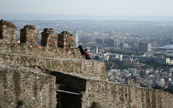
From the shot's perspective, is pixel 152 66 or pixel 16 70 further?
pixel 152 66

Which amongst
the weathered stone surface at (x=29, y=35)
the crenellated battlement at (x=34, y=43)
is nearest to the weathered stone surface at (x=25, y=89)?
the crenellated battlement at (x=34, y=43)

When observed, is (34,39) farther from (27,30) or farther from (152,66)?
(152,66)

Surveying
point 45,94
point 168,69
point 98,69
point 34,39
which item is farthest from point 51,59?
point 168,69

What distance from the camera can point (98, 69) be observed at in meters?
14.7

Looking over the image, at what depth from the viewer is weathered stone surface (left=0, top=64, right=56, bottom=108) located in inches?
324

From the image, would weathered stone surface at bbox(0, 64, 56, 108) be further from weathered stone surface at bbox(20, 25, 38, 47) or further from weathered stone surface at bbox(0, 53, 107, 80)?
weathered stone surface at bbox(20, 25, 38, 47)

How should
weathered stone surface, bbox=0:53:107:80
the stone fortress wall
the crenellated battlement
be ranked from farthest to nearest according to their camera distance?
the crenellated battlement
weathered stone surface, bbox=0:53:107:80
the stone fortress wall

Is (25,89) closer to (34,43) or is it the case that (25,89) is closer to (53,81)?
(53,81)

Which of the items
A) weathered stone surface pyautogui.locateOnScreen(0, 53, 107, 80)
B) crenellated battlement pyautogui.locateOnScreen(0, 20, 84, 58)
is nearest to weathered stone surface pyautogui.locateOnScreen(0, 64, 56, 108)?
weathered stone surface pyautogui.locateOnScreen(0, 53, 107, 80)

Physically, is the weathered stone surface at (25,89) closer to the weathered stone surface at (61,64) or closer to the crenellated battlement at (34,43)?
the weathered stone surface at (61,64)

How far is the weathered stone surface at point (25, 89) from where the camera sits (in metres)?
8.23

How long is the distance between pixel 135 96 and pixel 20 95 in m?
4.71

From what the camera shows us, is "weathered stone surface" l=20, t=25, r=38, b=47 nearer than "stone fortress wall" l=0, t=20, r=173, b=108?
No

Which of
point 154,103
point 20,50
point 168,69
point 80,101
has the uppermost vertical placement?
point 20,50
